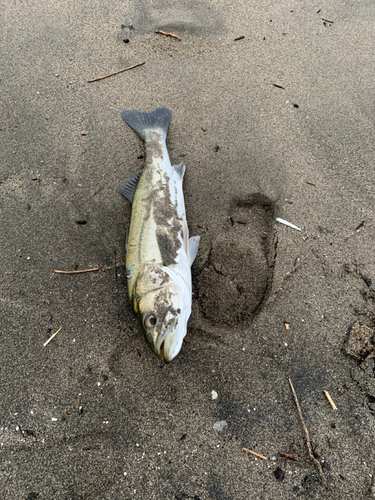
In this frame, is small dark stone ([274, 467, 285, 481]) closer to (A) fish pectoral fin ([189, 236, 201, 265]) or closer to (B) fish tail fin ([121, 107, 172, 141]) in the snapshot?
(A) fish pectoral fin ([189, 236, 201, 265])

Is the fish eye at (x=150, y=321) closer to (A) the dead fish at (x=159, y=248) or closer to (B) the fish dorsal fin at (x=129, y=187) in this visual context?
(A) the dead fish at (x=159, y=248)

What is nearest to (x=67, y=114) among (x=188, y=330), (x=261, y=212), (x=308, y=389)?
(x=261, y=212)

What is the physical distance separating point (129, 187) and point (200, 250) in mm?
1107

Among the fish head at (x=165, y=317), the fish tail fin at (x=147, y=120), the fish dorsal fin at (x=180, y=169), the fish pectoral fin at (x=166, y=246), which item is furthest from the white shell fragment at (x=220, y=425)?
the fish tail fin at (x=147, y=120)

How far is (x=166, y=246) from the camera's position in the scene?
9.89 ft

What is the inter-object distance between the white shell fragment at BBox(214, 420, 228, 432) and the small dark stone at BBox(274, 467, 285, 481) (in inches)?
20.8

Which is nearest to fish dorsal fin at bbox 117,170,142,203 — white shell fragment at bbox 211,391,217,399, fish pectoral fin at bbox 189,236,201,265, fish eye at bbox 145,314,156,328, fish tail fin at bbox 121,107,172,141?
fish tail fin at bbox 121,107,172,141

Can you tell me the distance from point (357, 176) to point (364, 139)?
60 cm

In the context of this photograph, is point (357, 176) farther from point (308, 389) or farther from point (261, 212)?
point (308, 389)

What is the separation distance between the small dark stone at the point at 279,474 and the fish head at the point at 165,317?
1.27m

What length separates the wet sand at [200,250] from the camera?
2.56m

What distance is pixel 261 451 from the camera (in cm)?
257

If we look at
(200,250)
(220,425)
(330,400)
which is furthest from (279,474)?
(200,250)

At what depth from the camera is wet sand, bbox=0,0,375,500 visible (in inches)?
101
